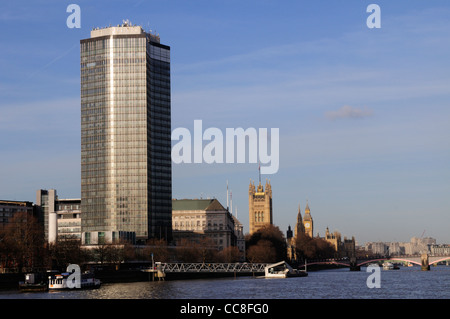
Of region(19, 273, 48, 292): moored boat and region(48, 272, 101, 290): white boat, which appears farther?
region(48, 272, 101, 290): white boat

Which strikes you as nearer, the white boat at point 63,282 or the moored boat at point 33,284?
the moored boat at point 33,284

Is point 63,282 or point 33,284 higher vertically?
point 33,284

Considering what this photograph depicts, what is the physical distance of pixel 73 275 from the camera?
131 meters

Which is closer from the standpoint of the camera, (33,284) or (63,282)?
(33,284)
